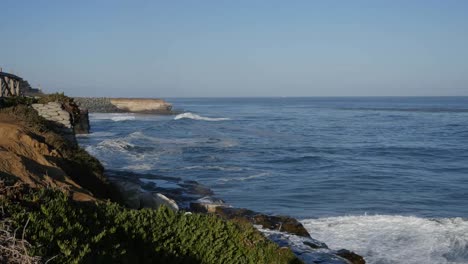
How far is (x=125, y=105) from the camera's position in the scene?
95.8m

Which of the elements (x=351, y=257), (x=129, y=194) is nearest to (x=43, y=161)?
(x=129, y=194)

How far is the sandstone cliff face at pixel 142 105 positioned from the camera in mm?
93062

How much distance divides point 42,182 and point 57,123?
27.5 ft

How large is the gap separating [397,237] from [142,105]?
84.0 metres

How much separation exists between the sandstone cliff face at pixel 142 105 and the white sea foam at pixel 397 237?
78.2 metres

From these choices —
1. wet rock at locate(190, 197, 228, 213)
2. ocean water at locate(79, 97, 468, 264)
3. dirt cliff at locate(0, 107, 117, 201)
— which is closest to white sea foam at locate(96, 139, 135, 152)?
ocean water at locate(79, 97, 468, 264)

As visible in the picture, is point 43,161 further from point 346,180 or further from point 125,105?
point 125,105

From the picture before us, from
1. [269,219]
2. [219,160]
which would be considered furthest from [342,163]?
[269,219]

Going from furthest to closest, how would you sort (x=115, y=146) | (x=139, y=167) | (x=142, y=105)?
1. (x=142, y=105)
2. (x=115, y=146)
3. (x=139, y=167)

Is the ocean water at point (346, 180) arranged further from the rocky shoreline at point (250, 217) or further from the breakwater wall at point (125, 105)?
the breakwater wall at point (125, 105)

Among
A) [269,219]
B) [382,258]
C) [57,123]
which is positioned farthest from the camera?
[57,123]

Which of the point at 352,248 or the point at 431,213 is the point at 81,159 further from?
the point at 431,213

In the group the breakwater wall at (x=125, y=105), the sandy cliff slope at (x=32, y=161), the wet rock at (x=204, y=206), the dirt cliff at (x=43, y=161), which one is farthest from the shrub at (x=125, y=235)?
the breakwater wall at (x=125, y=105)

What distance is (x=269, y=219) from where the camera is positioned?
13.1m
